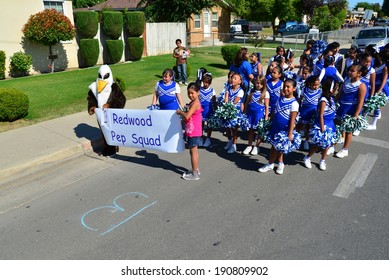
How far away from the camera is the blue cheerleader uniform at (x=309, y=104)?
5.71m

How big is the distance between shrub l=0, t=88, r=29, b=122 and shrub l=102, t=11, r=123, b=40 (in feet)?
34.7

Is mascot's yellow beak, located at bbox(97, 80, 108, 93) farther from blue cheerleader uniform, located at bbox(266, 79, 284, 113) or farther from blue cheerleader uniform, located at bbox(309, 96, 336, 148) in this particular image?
blue cheerleader uniform, located at bbox(309, 96, 336, 148)

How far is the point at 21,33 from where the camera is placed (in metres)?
14.5

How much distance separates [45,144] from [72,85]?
19.9ft

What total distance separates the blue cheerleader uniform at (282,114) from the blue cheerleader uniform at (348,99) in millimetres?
1596

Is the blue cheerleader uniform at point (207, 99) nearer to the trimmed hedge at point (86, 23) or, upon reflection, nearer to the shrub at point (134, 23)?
the trimmed hedge at point (86, 23)

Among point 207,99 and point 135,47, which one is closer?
point 207,99

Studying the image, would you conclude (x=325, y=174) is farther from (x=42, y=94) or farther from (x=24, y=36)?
(x=24, y=36)

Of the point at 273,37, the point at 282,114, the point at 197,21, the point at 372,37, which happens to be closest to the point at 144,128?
the point at 282,114

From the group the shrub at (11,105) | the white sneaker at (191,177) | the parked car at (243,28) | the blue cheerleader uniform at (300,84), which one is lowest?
the white sneaker at (191,177)

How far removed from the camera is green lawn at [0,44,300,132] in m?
8.76

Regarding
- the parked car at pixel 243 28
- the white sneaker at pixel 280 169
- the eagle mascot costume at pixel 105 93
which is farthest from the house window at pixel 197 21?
the white sneaker at pixel 280 169

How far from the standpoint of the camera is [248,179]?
17.5 feet

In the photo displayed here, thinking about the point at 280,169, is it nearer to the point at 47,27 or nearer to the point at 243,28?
the point at 47,27
